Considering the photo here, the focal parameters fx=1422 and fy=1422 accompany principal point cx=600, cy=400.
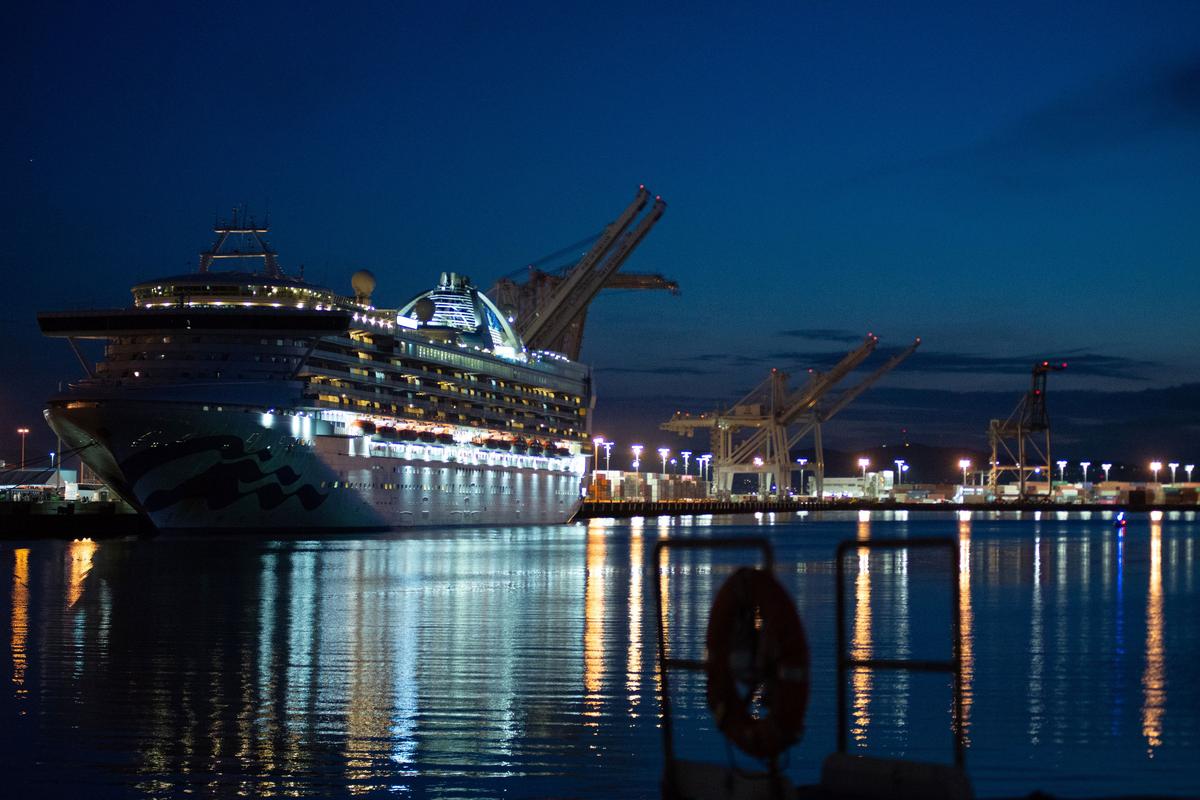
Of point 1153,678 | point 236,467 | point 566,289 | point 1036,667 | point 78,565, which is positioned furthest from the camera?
point 566,289

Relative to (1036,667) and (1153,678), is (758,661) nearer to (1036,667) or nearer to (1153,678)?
(1153,678)

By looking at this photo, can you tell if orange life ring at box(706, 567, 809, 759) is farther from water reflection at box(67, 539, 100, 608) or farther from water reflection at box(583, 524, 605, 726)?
water reflection at box(67, 539, 100, 608)

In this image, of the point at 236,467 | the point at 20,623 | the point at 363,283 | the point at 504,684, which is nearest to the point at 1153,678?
the point at 504,684

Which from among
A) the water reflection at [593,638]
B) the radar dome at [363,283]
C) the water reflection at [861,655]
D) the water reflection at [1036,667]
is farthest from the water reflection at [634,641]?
the radar dome at [363,283]

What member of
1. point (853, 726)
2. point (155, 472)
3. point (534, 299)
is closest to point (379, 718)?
point (853, 726)

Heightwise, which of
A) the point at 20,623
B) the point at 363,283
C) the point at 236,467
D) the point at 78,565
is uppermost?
the point at 363,283

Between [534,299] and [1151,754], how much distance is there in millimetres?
73043

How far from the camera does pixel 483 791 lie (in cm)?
A: 853

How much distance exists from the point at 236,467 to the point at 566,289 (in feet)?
119

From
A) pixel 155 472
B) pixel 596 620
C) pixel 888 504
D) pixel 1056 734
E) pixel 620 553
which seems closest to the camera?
pixel 1056 734

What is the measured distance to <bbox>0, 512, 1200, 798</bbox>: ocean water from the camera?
30.2ft

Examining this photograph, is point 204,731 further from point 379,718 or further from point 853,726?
point 853,726

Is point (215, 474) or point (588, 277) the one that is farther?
point (588, 277)

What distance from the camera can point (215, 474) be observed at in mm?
45812
